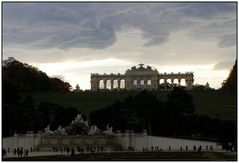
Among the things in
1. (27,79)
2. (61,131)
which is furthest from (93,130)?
(27,79)

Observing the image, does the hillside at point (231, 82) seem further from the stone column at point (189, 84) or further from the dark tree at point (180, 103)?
the stone column at point (189, 84)

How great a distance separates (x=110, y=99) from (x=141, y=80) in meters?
7.86

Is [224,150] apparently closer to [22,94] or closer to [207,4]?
[207,4]

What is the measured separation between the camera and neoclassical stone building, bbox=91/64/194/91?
38250 mm

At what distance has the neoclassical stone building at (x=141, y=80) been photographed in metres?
38.2

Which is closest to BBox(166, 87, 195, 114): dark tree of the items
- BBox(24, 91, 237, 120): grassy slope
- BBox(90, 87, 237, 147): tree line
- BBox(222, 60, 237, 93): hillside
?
BBox(90, 87, 237, 147): tree line

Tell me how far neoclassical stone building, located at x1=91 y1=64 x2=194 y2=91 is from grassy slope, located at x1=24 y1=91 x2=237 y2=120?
874 millimetres

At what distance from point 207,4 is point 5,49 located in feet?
33.5

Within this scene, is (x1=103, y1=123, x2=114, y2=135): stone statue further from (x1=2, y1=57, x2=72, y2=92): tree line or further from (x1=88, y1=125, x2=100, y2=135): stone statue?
(x1=2, y1=57, x2=72, y2=92): tree line

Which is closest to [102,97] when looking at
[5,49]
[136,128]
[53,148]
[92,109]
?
[92,109]

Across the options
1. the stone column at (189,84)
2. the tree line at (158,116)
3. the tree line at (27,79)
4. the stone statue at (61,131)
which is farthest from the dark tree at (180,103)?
the stone statue at (61,131)

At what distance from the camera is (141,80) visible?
4716cm

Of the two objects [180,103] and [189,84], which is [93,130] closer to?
[180,103]

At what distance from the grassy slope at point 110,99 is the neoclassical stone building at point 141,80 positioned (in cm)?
87
